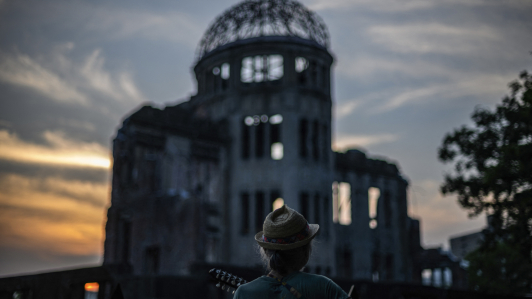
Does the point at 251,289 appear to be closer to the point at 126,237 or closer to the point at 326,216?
the point at 126,237

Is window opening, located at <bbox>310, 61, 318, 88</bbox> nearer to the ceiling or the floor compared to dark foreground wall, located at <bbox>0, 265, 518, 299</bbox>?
nearer to the ceiling

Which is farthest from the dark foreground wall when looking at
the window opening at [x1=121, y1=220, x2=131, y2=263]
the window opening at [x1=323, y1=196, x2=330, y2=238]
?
the window opening at [x1=323, y1=196, x2=330, y2=238]

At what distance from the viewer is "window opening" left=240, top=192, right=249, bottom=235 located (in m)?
28.7

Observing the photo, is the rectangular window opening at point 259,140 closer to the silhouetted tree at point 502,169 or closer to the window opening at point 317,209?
the window opening at point 317,209

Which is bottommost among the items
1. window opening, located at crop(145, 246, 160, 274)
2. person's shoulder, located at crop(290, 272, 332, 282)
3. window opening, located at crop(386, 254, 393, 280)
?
window opening, located at crop(386, 254, 393, 280)

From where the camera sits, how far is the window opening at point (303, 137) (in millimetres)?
29891

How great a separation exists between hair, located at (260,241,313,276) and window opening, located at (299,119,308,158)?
26348mm

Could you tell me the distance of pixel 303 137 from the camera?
30406mm

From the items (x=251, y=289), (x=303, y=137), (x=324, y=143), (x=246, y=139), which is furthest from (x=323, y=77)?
(x=251, y=289)

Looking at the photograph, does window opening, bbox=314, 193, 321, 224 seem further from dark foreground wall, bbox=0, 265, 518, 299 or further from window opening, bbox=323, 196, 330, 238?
dark foreground wall, bbox=0, 265, 518, 299

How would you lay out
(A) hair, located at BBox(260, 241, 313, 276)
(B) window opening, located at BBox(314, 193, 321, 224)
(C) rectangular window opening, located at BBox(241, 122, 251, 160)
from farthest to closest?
(C) rectangular window opening, located at BBox(241, 122, 251, 160) < (B) window opening, located at BBox(314, 193, 321, 224) < (A) hair, located at BBox(260, 241, 313, 276)

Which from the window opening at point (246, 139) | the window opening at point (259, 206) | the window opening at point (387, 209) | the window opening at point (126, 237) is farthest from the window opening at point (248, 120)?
the window opening at point (387, 209)

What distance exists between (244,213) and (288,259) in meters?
26.1

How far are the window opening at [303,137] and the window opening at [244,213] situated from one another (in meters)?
3.72
